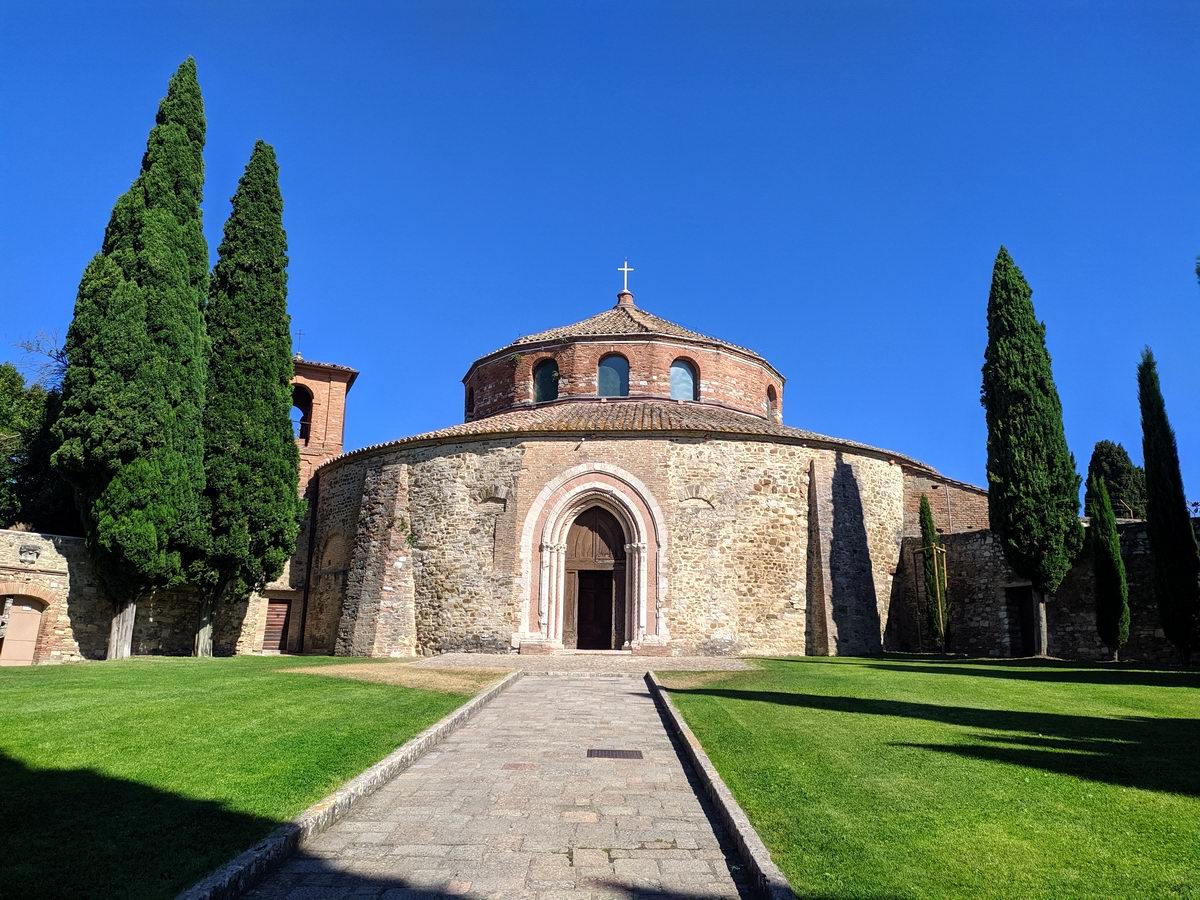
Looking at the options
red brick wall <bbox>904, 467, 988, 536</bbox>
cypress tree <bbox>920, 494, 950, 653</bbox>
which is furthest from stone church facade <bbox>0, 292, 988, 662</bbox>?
red brick wall <bbox>904, 467, 988, 536</bbox>

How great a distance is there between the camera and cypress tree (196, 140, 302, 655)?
22219mm

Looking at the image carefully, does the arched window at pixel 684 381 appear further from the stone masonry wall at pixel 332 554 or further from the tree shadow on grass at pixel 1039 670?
the stone masonry wall at pixel 332 554

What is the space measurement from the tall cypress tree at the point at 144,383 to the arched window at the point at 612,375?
12132mm

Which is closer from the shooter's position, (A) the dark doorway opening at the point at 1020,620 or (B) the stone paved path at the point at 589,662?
(B) the stone paved path at the point at 589,662

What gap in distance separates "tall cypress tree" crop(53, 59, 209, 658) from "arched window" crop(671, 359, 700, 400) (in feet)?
47.3

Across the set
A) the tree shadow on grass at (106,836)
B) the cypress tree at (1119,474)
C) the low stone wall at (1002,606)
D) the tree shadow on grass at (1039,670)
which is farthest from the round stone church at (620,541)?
the cypress tree at (1119,474)

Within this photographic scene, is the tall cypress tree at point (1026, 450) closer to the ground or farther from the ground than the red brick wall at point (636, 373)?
closer to the ground

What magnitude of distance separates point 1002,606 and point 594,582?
11.6m

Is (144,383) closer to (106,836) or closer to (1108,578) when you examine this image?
(106,836)

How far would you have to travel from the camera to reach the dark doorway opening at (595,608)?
23156 millimetres

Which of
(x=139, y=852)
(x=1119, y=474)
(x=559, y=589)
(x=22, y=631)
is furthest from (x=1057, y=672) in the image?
(x=1119, y=474)

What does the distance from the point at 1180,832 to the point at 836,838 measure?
2.31 metres

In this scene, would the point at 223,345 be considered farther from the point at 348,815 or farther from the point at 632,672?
the point at 348,815

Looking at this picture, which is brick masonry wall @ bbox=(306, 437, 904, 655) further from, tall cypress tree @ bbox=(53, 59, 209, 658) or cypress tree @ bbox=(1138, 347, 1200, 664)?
cypress tree @ bbox=(1138, 347, 1200, 664)
